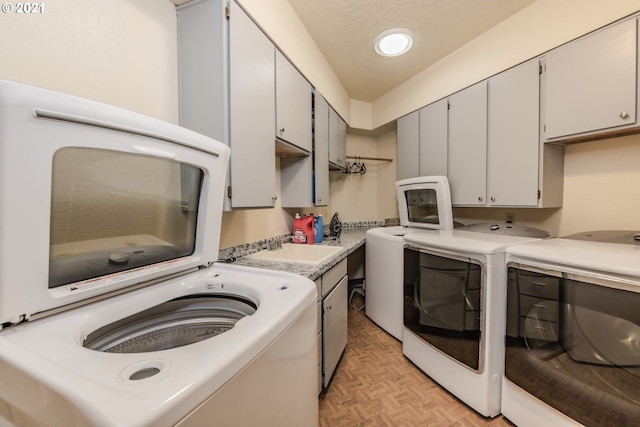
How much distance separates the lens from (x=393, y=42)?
207cm

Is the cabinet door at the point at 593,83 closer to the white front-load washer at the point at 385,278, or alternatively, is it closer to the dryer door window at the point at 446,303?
the dryer door window at the point at 446,303

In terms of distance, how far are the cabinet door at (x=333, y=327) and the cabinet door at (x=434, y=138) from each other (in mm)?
1449

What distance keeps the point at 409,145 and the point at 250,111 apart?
1.97m

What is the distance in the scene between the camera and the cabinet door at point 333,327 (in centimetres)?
147

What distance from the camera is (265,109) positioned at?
1.38 m

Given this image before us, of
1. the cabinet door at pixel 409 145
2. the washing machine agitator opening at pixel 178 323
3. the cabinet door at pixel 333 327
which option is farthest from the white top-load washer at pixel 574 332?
the cabinet door at pixel 409 145

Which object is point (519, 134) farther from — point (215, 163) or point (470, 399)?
point (215, 163)

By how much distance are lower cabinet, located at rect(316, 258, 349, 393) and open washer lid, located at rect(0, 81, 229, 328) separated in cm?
72

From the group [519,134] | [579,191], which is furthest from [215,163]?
[579,191]

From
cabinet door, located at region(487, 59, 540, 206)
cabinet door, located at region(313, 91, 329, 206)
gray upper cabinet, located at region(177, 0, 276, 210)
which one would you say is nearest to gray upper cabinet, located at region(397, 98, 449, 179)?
cabinet door, located at region(487, 59, 540, 206)

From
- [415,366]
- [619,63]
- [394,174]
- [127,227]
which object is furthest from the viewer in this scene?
[394,174]

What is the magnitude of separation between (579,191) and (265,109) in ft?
7.18

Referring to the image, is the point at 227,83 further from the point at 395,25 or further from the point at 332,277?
the point at 395,25

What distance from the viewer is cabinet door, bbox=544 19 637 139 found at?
1306 mm
